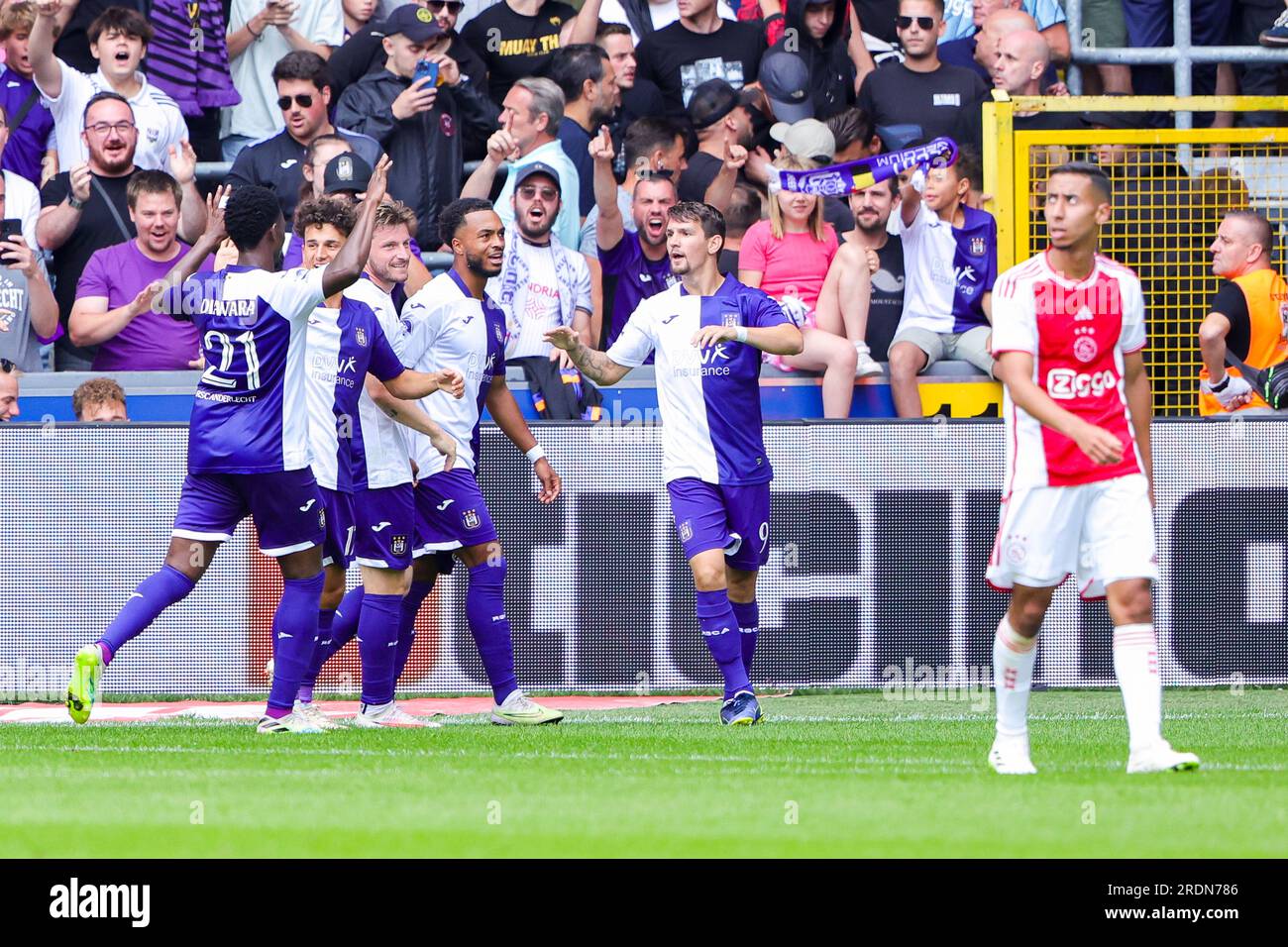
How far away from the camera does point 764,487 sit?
9.95 metres

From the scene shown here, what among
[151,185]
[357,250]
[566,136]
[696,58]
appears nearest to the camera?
[357,250]

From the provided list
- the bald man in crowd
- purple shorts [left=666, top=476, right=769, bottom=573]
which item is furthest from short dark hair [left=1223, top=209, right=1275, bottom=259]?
purple shorts [left=666, top=476, right=769, bottom=573]

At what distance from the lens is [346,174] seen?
12344mm

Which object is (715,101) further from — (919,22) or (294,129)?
(294,129)

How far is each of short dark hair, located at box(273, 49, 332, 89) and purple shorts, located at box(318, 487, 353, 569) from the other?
4.90 metres

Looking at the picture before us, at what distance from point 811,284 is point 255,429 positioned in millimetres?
5272

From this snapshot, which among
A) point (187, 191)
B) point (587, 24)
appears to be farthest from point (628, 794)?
point (587, 24)

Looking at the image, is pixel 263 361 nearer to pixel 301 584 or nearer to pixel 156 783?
pixel 301 584

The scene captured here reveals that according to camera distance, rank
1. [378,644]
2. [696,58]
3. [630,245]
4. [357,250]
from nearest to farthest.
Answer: [357,250] → [378,644] → [630,245] → [696,58]

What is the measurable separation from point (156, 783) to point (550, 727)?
3084 mm

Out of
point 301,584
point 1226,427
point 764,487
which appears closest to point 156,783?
point 301,584

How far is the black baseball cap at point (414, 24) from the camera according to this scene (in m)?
13.9

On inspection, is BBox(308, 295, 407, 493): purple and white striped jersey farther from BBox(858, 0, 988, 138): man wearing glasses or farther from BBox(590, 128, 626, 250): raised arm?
BBox(858, 0, 988, 138): man wearing glasses

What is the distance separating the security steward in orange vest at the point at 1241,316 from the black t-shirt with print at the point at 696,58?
3917mm
